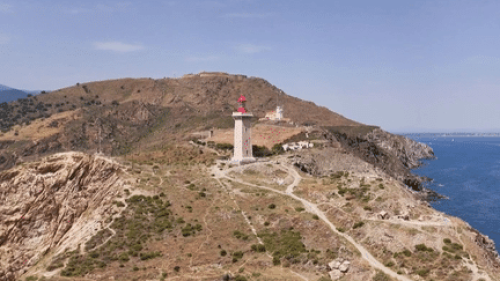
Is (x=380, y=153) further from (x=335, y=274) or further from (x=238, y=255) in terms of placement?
(x=335, y=274)

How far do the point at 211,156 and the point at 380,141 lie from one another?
420ft

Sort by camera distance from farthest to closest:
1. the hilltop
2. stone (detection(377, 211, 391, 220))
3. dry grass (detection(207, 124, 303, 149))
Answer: dry grass (detection(207, 124, 303, 149)), stone (detection(377, 211, 391, 220)), the hilltop

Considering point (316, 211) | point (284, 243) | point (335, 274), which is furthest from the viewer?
point (316, 211)

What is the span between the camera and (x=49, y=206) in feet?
184

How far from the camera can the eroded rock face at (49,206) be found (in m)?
52.8

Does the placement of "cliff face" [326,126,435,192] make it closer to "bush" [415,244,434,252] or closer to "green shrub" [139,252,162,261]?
"bush" [415,244,434,252]

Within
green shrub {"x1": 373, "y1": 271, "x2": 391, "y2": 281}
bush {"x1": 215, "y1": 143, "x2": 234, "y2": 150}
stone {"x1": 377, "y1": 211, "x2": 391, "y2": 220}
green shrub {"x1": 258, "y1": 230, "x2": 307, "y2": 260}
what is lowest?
green shrub {"x1": 373, "y1": 271, "x2": 391, "y2": 281}

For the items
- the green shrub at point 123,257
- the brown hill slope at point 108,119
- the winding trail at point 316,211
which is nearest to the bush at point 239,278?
the winding trail at point 316,211

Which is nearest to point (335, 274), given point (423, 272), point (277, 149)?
point (423, 272)

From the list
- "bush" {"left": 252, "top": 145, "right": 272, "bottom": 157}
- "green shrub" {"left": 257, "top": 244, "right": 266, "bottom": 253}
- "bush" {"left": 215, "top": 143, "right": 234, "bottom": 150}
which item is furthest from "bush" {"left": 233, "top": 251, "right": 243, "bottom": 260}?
"bush" {"left": 215, "top": 143, "right": 234, "bottom": 150}

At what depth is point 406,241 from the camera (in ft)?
135

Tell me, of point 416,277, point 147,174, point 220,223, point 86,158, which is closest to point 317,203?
point 220,223

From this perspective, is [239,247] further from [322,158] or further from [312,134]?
[312,134]

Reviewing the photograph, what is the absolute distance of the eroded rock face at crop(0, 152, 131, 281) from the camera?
2079 inches
